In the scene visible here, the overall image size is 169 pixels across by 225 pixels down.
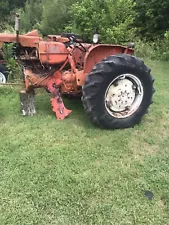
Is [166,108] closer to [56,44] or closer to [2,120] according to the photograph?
[56,44]

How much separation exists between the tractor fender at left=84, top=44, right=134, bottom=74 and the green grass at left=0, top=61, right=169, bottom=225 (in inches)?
29.4

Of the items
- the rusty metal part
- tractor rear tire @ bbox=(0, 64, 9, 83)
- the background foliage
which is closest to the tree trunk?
the rusty metal part

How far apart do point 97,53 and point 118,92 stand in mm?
614

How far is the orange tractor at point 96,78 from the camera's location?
156 inches

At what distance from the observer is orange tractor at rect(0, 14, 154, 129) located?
396cm

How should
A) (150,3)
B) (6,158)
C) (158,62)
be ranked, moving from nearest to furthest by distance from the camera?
(6,158)
(158,62)
(150,3)

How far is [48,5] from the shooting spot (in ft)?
44.7

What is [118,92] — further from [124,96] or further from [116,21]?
[116,21]

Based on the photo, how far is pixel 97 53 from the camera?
434cm

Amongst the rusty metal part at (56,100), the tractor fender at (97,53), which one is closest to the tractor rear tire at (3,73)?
the rusty metal part at (56,100)

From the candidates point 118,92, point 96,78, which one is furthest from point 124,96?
point 96,78

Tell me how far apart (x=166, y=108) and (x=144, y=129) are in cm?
104

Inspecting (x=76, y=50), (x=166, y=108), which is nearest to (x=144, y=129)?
(x=166, y=108)

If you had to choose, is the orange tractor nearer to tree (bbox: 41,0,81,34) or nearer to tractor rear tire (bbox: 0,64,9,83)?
tractor rear tire (bbox: 0,64,9,83)
